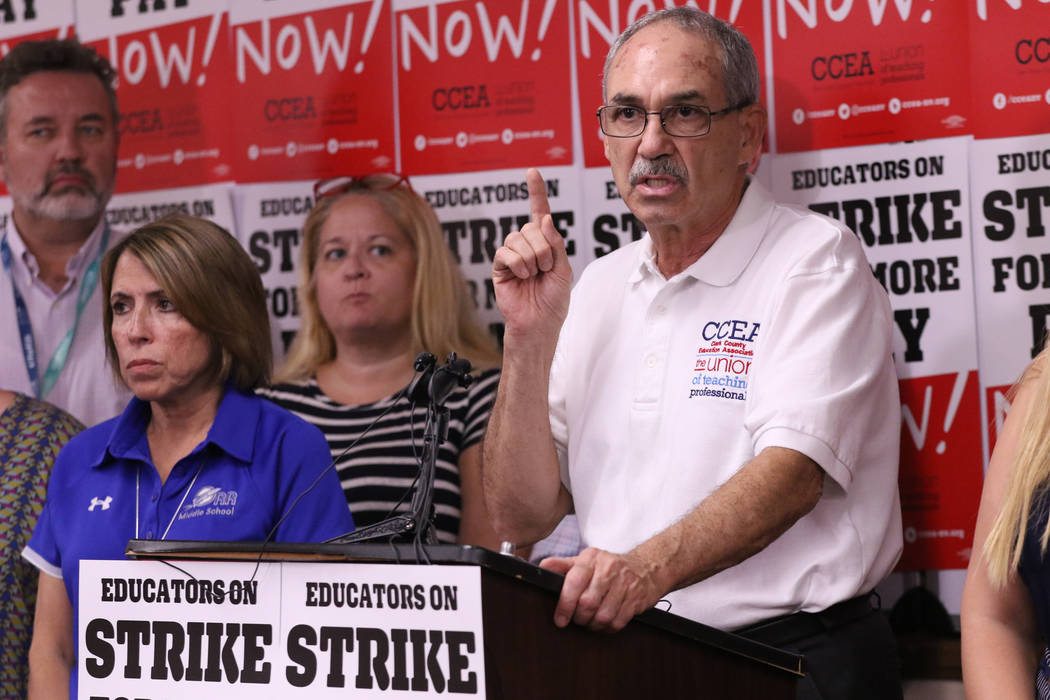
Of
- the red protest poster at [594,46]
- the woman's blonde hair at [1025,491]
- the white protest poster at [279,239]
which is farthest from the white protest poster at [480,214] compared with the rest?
the woman's blonde hair at [1025,491]

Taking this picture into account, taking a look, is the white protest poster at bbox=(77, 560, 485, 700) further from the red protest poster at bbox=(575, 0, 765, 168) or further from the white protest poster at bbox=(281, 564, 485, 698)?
the red protest poster at bbox=(575, 0, 765, 168)

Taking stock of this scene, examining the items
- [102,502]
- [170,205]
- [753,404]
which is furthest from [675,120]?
[170,205]

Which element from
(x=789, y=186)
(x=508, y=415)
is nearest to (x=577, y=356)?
(x=508, y=415)

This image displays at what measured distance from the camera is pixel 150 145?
410 cm

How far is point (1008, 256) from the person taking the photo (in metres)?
2.91

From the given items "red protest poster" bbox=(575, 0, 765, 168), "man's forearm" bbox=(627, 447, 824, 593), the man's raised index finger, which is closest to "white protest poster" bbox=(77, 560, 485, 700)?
"man's forearm" bbox=(627, 447, 824, 593)

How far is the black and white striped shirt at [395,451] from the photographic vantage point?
3299mm

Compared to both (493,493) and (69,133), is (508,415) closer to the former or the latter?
(493,493)

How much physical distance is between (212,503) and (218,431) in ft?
0.54

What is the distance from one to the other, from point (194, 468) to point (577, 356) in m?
0.88

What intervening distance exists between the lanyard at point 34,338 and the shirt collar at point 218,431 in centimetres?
113

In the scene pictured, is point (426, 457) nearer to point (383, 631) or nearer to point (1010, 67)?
point (383, 631)

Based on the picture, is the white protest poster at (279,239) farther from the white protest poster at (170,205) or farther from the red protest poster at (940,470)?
the red protest poster at (940,470)

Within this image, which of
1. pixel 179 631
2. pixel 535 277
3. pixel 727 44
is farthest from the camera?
pixel 727 44
